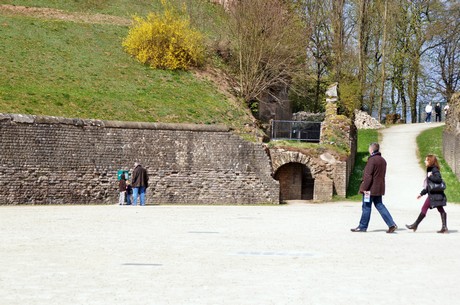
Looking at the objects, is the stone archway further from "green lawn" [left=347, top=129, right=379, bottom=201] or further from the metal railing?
the metal railing

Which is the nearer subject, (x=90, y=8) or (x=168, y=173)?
(x=168, y=173)

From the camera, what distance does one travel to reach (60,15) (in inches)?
1850

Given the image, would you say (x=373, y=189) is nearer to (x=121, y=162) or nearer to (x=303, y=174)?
(x=121, y=162)

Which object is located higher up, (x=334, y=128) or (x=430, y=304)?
(x=334, y=128)

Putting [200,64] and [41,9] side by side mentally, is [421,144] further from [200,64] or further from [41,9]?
[41,9]

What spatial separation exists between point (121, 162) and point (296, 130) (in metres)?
11.8

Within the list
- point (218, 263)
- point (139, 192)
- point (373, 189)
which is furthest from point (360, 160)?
point (218, 263)

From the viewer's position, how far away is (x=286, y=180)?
37281mm

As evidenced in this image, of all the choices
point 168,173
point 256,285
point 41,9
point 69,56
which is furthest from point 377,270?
point 41,9

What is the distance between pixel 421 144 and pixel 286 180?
11747 millimetres

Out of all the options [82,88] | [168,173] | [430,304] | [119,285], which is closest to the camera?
[430,304]

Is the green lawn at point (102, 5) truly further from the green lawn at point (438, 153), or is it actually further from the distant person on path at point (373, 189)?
the distant person on path at point (373, 189)

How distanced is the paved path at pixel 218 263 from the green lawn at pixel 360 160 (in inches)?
688

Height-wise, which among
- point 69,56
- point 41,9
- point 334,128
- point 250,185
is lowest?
point 250,185
